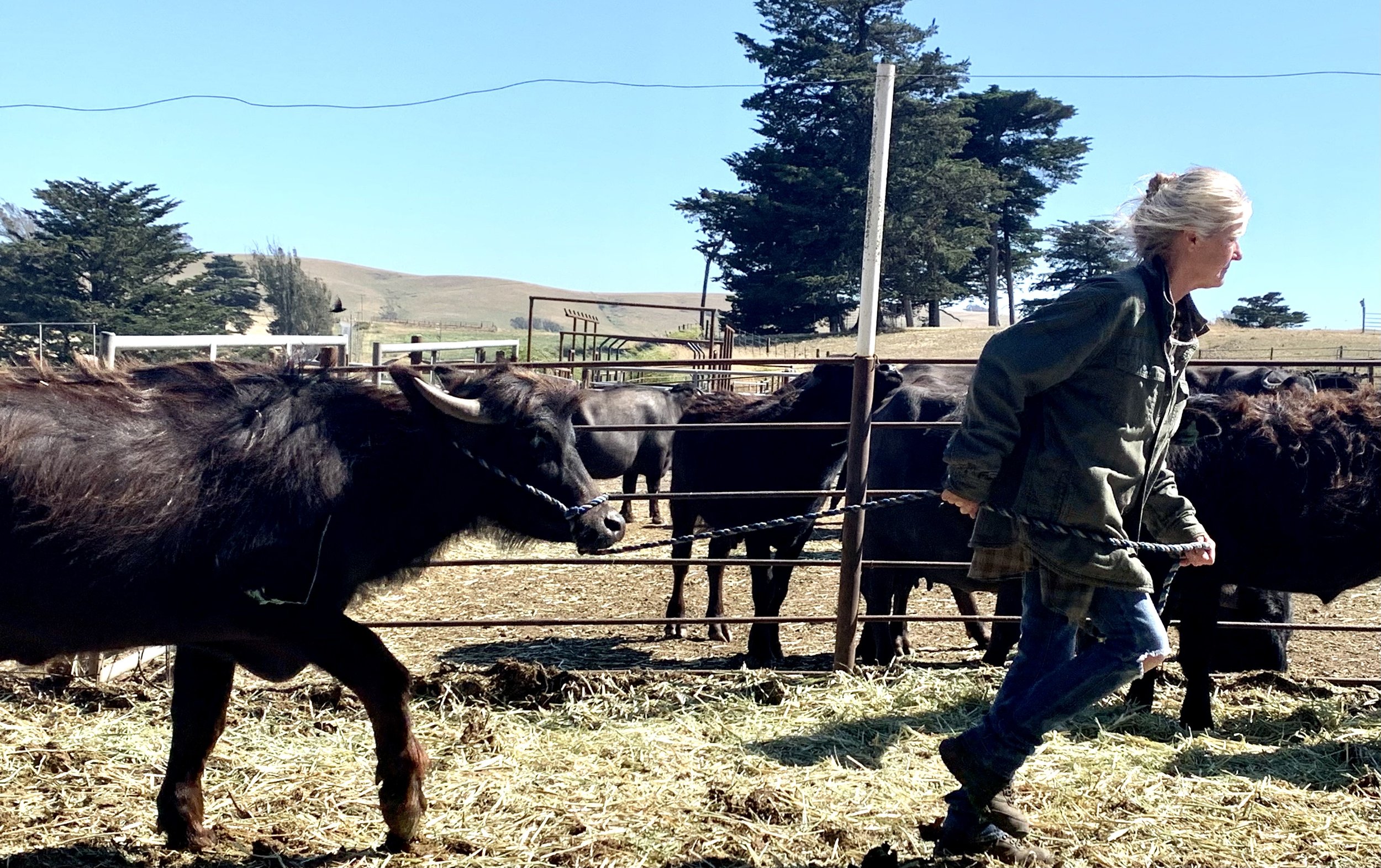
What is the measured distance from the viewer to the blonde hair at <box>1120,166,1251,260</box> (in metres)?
3.11

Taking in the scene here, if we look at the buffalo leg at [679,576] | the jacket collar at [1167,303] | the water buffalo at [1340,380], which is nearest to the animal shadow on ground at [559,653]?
the buffalo leg at [679,576]

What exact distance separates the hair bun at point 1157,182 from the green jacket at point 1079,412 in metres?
0.25

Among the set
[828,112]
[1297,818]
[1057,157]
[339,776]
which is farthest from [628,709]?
[1057,157]

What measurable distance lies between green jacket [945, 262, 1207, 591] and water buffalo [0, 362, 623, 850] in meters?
2.15

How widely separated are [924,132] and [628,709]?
1738 inches

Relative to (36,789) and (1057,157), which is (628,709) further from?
(1057,157)

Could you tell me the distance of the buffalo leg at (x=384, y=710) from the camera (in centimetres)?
382

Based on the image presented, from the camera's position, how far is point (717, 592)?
8258 mm

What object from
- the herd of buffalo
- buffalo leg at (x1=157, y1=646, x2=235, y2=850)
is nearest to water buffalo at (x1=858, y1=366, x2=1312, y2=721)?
the herd of buffalo

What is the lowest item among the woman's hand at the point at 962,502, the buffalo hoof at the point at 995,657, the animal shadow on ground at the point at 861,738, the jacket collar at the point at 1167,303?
the animal shadow on ground at the point at 861,738

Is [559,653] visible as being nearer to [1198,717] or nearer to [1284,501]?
[1198,717]

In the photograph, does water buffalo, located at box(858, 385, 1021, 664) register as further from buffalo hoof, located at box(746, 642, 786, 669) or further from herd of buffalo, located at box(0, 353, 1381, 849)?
herd of buffalo, located at box(0, 353, 1381, 849)

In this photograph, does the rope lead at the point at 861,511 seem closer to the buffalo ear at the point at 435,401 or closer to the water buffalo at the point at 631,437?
the buffalo ear at the point at 435,401

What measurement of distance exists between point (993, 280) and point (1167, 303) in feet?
165
